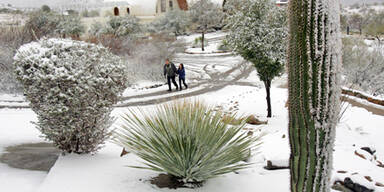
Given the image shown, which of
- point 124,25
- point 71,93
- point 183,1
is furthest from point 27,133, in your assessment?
point 183,1

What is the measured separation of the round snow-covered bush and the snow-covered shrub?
101 feet

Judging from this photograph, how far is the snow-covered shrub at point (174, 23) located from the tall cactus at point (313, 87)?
32668 millimetres

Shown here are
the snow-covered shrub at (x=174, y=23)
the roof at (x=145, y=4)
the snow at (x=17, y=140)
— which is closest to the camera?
the snow at (x=17, y=140)

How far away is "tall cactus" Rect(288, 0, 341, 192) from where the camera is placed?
8.84ft

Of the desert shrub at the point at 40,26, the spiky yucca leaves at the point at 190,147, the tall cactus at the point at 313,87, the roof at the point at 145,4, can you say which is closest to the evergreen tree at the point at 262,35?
the spiky yucca leaves at the point at 190,147

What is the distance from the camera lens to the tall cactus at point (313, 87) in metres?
2.69

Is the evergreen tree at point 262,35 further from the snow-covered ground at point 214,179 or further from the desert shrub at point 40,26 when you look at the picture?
the desert shrub at point 40,26

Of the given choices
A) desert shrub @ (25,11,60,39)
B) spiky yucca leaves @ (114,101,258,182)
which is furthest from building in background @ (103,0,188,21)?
spiky yucca leaves @ (114,101,258,182)

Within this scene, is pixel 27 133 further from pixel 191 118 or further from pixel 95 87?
pixel 191 118

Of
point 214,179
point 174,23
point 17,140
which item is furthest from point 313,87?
point 174,23

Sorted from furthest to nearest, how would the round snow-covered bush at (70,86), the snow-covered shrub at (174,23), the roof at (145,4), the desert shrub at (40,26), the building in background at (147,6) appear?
the roof at (145,4), the building in background at (147,6), the snow-covered shrub at (174,23), the desert shrub at (40,26), the round snow-covered bush at (70,86)

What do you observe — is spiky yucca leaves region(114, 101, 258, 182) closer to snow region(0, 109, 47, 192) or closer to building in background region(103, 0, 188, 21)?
snow region(0, 109, 47, 192)

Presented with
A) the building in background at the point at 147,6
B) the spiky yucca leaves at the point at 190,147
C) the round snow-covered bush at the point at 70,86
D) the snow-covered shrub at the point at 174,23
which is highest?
the building in background at the point at 147,6

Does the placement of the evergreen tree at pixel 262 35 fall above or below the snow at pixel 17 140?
above
